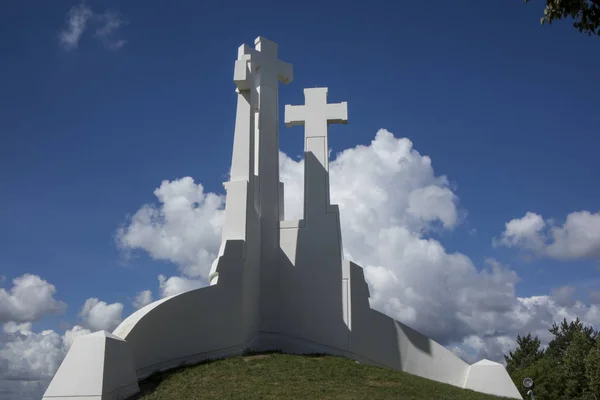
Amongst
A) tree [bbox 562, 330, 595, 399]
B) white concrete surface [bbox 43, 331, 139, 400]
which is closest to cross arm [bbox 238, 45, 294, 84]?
white concrete surface [bbox 43, 331, 139, 400]

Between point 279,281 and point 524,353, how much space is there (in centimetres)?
3048

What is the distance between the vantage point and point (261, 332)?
18094 millimetres

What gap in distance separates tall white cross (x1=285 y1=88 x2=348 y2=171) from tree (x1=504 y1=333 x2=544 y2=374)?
94.5 feet

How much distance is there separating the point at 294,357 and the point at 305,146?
24.0ft

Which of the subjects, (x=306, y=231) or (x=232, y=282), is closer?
(x=232, y=282)

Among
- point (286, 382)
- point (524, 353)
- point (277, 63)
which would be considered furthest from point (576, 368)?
point (286, 382)

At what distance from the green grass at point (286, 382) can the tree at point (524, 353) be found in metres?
29.2

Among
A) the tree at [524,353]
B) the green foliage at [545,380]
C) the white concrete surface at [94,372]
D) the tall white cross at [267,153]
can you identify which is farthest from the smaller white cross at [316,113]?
the tree at [524,353]

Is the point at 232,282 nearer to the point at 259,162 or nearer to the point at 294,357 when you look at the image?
the point at 294,357

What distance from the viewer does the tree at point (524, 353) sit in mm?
41406

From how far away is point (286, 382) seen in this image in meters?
13.5

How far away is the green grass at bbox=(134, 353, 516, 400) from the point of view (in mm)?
12508

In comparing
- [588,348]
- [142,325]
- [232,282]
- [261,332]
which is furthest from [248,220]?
[588,348]

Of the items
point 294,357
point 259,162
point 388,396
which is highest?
point 259,162
